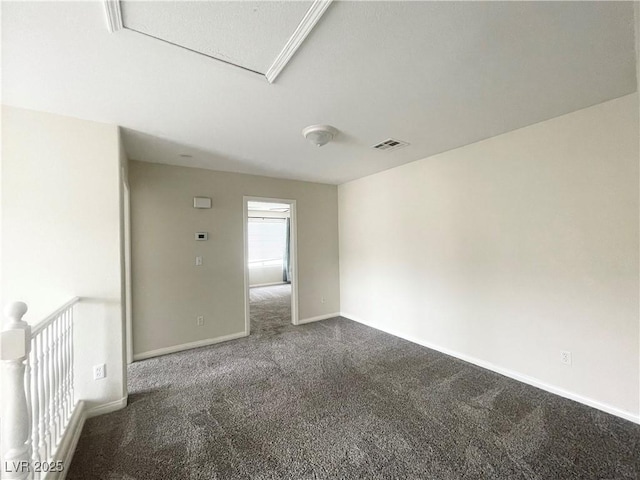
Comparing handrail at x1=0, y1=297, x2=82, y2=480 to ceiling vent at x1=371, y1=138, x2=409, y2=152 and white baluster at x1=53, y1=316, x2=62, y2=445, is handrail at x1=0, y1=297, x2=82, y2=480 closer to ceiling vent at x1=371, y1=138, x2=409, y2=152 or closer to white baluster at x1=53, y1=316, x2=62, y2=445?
white baluster at x1=53, y1=316, x2=62, y2=445

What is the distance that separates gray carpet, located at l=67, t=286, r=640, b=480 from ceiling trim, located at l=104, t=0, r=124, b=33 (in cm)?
245

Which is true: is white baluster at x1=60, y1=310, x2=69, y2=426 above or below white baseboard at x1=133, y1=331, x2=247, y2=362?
above

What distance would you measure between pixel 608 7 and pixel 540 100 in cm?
86

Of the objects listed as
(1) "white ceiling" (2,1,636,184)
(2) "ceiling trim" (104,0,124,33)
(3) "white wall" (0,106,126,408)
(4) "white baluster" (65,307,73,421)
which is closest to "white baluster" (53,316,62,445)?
(4) "white baluster" (65,307,73,421)

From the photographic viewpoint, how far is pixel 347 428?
1.92 meters

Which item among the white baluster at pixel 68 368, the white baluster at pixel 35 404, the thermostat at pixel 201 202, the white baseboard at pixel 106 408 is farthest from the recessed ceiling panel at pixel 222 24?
the white baseboard at pixel 106 408

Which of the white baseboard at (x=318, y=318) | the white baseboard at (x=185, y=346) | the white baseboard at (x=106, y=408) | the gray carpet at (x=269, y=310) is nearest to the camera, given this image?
the white baseboard at (x=106, y=408)

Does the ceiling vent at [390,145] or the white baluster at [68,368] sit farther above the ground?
the ceiling vent at [390,145]

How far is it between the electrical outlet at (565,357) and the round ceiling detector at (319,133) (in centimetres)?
284

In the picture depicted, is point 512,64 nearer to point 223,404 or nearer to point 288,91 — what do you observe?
point 288,91

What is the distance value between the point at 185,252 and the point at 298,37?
2987mm

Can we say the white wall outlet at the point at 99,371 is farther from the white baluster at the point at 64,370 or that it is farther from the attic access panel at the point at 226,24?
the attic access panel at the point at 226,24

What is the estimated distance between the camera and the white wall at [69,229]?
1.93 m

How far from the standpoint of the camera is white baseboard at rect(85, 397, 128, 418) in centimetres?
211
